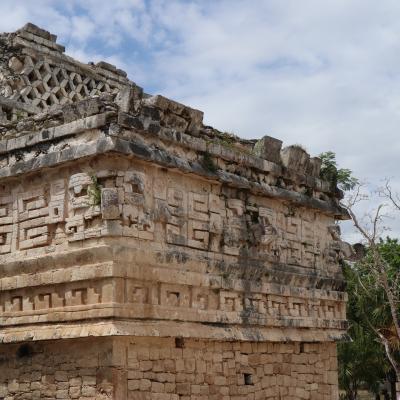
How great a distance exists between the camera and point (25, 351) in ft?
27.4

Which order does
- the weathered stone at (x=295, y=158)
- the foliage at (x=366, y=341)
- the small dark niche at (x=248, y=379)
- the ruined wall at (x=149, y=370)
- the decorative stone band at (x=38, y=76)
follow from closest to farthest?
the ruined wall at (x=149, y=370), the small dark niche at (x=248, y=379), the decorative stone band at (x=38, y=76), the weathered stone at (x=295, y=158), the foliage at (x=366, y=341)

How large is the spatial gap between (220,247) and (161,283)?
1.27m

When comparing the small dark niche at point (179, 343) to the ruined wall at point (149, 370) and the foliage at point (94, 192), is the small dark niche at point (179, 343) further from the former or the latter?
the foliage at point (94, 192)

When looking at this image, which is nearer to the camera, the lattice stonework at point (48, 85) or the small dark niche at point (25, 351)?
the small dark niche at point (25, 351)

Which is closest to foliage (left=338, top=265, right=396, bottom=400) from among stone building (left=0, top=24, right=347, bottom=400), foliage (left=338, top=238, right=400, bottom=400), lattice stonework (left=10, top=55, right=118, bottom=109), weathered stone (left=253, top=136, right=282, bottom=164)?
foliage (left=338, top=238, right=400, bottom=400)

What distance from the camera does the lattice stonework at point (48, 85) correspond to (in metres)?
9.91

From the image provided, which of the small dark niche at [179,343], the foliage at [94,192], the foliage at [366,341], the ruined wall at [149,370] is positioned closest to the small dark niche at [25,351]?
the ruined wall at [149,370]

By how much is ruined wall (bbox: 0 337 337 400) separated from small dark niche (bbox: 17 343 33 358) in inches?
0.5

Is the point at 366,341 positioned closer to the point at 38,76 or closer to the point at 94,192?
the point at 38,76

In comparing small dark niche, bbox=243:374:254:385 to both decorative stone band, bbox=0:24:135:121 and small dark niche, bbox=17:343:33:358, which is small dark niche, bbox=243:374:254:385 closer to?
small dark niche, bbox=17:343:33:358

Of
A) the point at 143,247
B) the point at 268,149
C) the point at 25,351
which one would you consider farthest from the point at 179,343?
the point at 268,149

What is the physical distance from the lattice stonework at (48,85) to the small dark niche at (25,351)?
3427 millimetres

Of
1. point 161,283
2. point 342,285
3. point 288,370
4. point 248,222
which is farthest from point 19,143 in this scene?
point 342,285

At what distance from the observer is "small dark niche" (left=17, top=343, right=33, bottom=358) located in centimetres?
830
